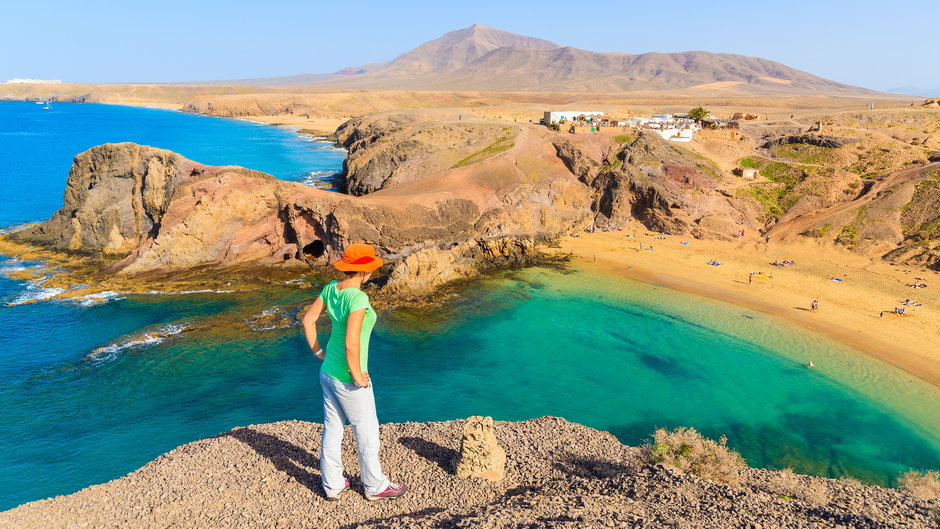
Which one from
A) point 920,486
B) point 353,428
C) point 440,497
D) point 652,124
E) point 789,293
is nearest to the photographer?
point 353,428

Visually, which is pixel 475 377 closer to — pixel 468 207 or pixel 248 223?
pixel 468 207

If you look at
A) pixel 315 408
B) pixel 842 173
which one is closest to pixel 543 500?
pixel 315 408

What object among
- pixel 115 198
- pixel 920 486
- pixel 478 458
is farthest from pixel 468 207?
pixel 920 486

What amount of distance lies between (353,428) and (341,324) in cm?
226

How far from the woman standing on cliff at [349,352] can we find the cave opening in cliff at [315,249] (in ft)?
107

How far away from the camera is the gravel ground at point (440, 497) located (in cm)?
988

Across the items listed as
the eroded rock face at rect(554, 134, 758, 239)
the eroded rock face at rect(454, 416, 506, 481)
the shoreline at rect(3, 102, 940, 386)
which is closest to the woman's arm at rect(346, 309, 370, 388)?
the eroded rock face at rect(454, 416, 506, 481)

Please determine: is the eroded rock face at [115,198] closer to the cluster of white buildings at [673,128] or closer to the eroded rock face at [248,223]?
the eroded rock face at [248,223]

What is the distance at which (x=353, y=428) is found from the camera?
9773 mm

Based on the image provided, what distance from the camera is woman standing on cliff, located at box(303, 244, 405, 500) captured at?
872 cm

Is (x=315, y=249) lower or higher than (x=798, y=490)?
lower

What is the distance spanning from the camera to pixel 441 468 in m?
13.0

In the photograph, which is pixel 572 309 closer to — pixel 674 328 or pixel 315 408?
pixel 674 328

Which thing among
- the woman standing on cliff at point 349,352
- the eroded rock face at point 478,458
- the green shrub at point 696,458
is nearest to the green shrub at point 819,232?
the green shrub at point 696,458
